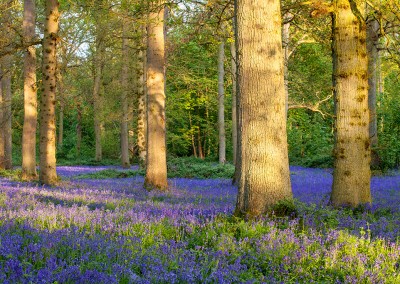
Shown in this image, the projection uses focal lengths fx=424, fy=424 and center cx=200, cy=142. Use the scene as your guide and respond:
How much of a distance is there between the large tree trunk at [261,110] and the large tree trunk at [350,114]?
2290 millimetres

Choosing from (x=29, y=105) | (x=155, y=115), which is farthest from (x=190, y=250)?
(x=29, y=105)

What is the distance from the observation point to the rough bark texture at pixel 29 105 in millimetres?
14945

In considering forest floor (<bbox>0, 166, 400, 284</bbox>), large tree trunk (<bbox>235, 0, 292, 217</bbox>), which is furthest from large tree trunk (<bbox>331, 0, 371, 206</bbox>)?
large tree trunk (<bbox>235, 0, 292, 217</bbox>)

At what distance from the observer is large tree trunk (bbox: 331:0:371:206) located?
25.2ft

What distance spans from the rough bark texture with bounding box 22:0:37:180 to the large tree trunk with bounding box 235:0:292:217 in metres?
11.1

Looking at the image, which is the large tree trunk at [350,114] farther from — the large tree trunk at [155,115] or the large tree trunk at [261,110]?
the large tree trunk at [155,115]

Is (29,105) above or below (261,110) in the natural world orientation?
above

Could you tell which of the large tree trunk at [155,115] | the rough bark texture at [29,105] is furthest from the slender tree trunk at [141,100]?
the large tree trunk at [155,115]

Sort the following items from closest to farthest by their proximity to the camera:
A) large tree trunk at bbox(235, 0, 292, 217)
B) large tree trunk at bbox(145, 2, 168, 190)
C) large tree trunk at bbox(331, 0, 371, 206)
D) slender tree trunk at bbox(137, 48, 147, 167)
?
large tree trunk at bbox(235, 0, 292, 217) < large tree trunk at bbox(331, 0, 371, 206) < large tree trunk at bbox(145, 2, 168, 190) < slender tree trunk at bbox(137, 48, 147, 167)

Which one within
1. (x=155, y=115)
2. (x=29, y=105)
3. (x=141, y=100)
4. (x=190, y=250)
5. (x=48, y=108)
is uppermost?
(x=141, y=100)

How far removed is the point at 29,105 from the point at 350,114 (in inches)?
448

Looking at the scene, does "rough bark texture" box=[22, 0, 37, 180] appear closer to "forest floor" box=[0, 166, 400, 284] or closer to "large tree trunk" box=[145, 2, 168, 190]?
"large tree trunk" box=[145, 2, 168, 190]

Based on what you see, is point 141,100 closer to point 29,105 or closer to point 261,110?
point 29,105

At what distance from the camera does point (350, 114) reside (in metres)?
7.72
